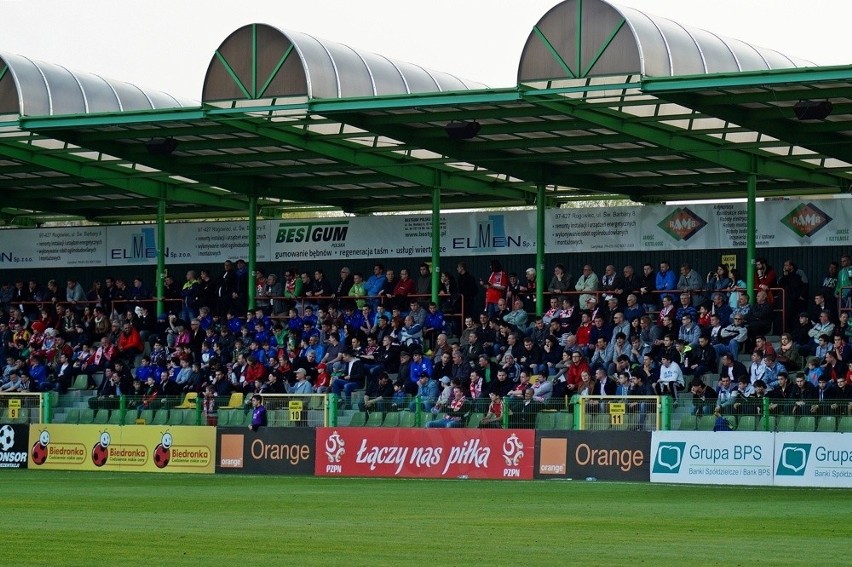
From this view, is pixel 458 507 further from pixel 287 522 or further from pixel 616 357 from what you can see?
pixel 616 357

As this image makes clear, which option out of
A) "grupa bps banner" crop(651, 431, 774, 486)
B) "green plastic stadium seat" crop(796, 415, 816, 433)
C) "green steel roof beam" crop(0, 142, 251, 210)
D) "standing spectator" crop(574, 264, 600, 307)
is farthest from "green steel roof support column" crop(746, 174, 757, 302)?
"green steel roof beam" crop(0, 142, 251, 210)

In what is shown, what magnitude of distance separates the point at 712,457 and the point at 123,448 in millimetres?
13336

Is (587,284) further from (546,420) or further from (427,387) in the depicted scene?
(546,420)

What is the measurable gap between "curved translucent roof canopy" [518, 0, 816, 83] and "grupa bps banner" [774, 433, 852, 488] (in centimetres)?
671

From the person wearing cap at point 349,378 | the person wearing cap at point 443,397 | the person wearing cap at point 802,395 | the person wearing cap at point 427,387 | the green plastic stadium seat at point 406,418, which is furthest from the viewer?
the person wearing cap at point 349,378

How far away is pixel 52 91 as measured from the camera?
34.5 metres

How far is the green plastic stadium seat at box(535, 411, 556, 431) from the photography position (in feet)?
95.4

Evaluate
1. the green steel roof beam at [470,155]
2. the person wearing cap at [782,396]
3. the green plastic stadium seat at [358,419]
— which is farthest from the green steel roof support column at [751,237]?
the green plastic stadium seat at [358,419]

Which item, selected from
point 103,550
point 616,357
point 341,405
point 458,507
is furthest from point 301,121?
point 103,550

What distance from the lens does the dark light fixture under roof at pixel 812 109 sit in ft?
89.8

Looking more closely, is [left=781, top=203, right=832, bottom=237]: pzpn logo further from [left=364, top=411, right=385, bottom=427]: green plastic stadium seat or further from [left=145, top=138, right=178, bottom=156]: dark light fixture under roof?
[left=145, top=138, right=178, bottom=156]: dark light fixture under roof

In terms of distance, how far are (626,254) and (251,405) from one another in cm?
→ 1121

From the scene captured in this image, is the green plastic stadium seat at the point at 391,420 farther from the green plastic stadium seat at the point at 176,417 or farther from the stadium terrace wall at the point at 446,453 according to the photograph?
the green plastic stadium seat at the point at 176,417

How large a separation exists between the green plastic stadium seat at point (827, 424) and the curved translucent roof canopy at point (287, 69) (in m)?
11.2
